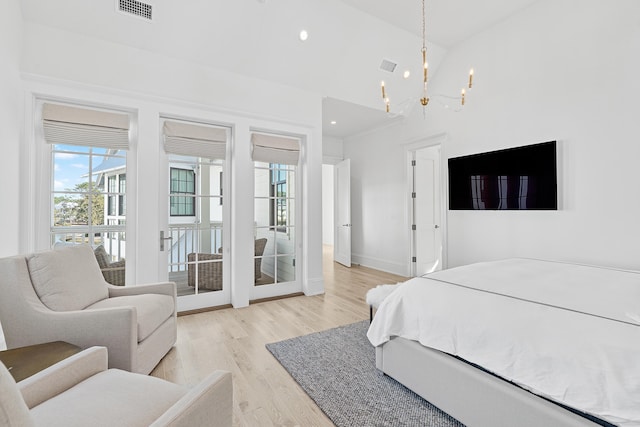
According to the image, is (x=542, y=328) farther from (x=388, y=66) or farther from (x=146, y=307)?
(x=388, y=66)

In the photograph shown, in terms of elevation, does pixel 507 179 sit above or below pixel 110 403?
above

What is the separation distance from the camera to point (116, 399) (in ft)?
3.47

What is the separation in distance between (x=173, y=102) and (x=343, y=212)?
152 inches

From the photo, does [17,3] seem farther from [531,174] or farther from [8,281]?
[531,174]

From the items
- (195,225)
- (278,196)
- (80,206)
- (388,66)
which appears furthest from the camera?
(388,66)

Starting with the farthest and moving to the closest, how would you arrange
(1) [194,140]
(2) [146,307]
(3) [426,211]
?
(3) [426,211] → (1) [194,140] → (2) [146,307]

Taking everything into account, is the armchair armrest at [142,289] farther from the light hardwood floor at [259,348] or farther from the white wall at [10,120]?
the white wall at [10,120]

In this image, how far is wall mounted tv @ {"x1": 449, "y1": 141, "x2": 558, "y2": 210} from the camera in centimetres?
332

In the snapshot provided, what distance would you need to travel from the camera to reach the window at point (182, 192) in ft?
10.8

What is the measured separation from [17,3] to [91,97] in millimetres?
761

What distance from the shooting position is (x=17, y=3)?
7.77ft

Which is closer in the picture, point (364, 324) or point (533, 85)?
point (364, 324)

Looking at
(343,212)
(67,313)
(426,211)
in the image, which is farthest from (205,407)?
(343,212)

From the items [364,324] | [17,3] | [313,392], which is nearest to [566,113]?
[364,324]
